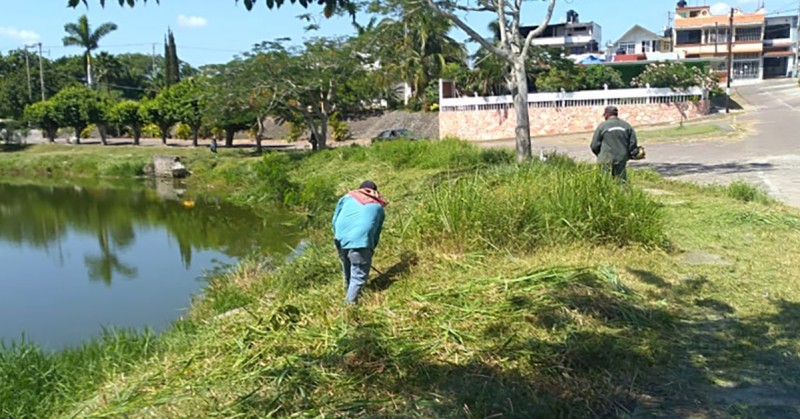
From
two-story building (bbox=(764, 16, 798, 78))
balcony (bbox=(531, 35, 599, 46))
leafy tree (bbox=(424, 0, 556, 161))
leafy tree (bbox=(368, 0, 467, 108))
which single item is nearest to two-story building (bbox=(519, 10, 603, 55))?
balcony (bbox=(531, 35, 599, 46))

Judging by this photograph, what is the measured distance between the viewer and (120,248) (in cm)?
1566

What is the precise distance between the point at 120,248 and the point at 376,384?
1309 cm

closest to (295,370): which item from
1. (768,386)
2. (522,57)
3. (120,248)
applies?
(768,386)

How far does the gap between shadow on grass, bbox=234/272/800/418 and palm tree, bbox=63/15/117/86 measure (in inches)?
2062

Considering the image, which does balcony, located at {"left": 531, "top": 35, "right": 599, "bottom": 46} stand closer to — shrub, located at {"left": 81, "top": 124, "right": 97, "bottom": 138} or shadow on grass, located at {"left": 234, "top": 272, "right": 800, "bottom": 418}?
shrub, located at {"left": 81, "top": 124, "right": 97, "bottom": 138}

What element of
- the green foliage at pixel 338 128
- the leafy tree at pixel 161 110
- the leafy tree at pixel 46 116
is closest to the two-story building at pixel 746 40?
the green foliage at pixel 338 128

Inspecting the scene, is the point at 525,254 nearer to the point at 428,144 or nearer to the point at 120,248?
the point at 120,248

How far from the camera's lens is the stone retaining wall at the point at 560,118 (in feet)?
105

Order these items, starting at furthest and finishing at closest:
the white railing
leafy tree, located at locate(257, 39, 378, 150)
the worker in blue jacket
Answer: the white railing → leafy tree, located at locate(257, 39, 378, 150) → the worker in blue jacket

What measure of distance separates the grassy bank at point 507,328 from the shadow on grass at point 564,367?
0.04 feet

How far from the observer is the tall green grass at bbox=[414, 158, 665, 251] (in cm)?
688

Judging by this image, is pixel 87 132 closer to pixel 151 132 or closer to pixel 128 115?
pixel 151 132

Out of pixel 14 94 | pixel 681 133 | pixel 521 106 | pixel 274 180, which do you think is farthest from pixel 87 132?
pixel 521 106

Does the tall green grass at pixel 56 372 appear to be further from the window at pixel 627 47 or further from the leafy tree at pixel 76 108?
the window at pixel 627 47
